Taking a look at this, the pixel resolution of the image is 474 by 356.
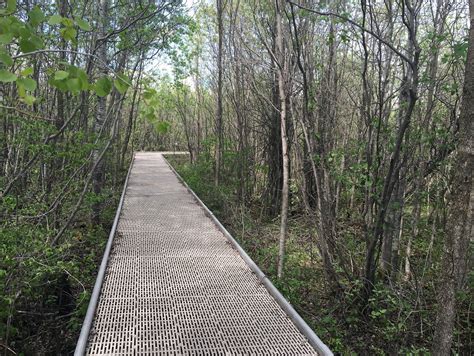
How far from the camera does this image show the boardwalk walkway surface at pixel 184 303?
239cm

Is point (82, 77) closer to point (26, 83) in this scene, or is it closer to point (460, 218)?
point (26, 83)

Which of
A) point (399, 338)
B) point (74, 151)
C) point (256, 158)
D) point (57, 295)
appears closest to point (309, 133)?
point (399, 338)

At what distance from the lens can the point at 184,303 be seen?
296 cm

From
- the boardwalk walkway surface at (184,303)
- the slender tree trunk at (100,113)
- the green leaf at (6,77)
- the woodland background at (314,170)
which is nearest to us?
the green leaf at (6,77)

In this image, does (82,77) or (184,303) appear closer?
(82,77)

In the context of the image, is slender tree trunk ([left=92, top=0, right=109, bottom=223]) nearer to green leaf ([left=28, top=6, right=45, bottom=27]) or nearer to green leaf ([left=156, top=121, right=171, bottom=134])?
green leaf ([left=28, top=6, right=45, bottom=27])

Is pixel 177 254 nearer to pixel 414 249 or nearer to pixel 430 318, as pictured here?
pixel 430 318

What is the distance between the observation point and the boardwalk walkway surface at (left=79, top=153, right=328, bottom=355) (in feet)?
7.86

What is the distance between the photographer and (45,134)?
15.4ft

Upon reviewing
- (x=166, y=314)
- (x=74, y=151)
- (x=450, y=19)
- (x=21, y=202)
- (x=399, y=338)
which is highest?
(x=450, y=19)

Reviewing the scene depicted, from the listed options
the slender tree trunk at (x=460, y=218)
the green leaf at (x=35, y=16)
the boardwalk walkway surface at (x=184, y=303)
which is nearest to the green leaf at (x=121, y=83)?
the green leaf at (x=35, y=16)

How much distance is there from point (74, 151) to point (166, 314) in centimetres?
306

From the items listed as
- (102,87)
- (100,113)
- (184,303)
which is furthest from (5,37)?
(100,113)

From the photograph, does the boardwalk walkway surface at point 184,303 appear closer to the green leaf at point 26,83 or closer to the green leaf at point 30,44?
the green leaf at point 26,83
